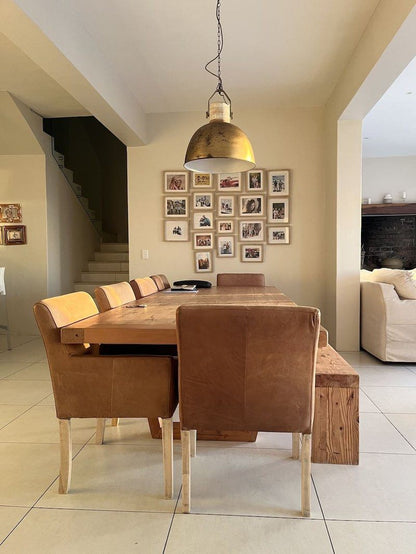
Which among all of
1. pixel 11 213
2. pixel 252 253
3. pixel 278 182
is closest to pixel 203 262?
pixel 252 253

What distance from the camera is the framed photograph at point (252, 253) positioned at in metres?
5.02

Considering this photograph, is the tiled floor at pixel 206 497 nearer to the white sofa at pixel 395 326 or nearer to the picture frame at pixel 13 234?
the white sofa at pixel 395 326

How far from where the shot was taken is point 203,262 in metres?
5.08

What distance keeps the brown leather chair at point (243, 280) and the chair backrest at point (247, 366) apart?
8.69 ft

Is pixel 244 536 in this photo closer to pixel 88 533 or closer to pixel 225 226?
pixel 88 533

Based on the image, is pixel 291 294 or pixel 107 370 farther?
pixel 291 294

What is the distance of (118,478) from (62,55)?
270 centimetres

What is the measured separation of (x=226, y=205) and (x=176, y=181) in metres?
0.70

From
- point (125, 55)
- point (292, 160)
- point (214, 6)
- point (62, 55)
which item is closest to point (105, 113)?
point (125, 55)

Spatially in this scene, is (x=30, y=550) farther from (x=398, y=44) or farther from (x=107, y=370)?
(x=398, y=44)

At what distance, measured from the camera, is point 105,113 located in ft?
12.9

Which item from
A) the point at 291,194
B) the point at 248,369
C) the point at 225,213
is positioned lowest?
the point at 248,369

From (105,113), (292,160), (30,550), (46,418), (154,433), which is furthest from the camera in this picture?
(292,160)

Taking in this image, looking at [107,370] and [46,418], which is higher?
[107,370]
